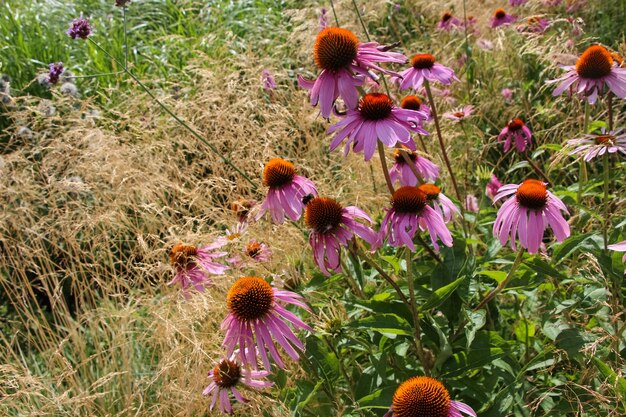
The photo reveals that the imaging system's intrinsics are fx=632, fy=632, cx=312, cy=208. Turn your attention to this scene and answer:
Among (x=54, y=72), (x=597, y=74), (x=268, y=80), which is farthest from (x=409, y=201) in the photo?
(x=54, y=72)

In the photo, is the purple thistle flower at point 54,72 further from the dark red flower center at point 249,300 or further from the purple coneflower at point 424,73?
the dark red flower center at point 249,300

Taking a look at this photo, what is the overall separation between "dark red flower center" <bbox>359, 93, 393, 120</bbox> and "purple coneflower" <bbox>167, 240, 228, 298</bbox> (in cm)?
65

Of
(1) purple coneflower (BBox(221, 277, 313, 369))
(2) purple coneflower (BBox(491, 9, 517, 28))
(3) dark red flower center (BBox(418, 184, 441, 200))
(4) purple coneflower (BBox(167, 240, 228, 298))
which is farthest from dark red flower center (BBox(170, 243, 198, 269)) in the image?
(2) purple coneflower (BBox(491, 9, 517, 28))

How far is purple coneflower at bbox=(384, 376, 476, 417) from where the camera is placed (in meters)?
0.91

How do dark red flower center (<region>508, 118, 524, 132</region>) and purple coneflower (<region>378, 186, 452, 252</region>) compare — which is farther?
dark red flower center (<region>508, 118, 524, 132</region>)

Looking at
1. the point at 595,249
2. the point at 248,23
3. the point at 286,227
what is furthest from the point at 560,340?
the point at 248,23

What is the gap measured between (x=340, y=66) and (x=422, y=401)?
1.79 feet

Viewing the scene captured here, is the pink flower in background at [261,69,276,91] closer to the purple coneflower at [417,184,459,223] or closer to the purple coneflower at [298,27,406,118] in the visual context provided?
the purple coneflower at [417,184,459,223]

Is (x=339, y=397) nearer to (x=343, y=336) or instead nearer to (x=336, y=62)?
(x=343, y=336)

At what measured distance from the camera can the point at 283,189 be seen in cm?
126

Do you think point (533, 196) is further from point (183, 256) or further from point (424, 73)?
point (183, 256)

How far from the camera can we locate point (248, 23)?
4.46m

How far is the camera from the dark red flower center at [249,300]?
3.55ft

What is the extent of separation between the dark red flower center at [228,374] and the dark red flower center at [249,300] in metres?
0.19
